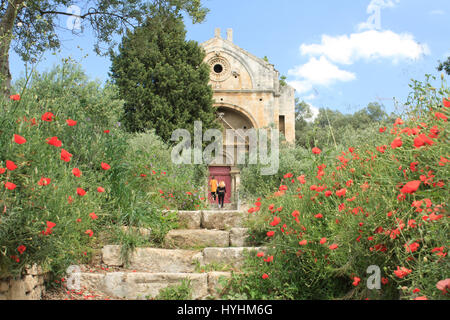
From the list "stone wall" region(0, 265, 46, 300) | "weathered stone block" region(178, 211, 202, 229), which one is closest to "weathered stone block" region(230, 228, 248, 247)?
"weathered stone block" region(178, 211, 202, 229)

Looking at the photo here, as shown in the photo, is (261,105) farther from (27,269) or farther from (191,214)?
(27,269)

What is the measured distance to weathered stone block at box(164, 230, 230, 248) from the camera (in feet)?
18.5

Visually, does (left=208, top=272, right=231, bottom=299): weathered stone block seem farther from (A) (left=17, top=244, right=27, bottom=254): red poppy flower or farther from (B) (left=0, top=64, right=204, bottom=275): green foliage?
(A) (left=17, top=244, right=27, bottom=254): red poppy flower

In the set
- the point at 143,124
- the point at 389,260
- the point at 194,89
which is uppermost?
the point at 194,89

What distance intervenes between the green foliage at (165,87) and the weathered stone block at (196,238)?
1347 cm

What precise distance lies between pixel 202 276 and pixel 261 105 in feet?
66.2

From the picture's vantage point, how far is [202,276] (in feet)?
13.9

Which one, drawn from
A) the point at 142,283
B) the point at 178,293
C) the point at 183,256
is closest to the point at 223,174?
the point at 183,256

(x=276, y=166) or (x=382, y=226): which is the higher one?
(x=276, y=166)

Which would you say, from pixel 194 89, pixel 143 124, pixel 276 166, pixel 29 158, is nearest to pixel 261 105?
pixel 194 89
